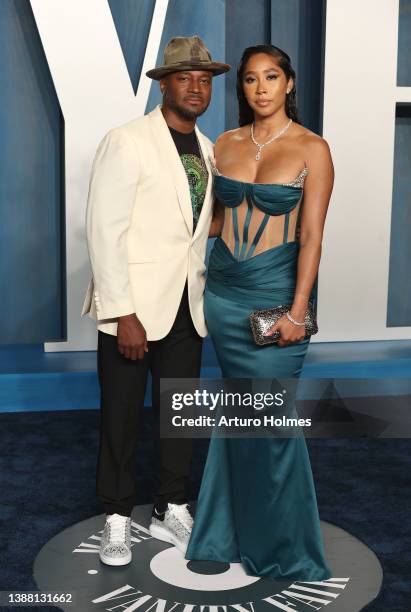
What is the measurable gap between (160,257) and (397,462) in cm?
175

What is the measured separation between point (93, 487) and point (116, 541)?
693mm

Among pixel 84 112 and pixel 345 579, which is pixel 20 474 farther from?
pixel 84 112

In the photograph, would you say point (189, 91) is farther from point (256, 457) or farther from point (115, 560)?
point (115, 560)

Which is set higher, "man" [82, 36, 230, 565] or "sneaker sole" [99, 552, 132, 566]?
"man" [82, 36, 230, 565]

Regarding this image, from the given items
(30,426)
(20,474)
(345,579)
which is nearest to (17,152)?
(30,426)

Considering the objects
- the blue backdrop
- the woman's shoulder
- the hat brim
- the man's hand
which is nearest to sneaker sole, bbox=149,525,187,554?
the man's hand

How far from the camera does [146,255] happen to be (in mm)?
2549

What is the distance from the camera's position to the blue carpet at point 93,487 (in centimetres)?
269

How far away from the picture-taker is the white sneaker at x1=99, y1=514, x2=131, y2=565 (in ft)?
8.64

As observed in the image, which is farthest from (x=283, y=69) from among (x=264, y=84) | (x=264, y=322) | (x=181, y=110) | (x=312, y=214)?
(x=264, y=322)

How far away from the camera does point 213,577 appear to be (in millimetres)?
2570

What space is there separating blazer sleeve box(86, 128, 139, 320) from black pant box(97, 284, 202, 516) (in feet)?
0.62

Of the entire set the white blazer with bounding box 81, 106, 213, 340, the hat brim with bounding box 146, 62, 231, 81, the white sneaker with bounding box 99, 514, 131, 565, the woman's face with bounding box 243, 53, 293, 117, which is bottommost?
the white sneaker with bounding box 99, 514, 131, 565

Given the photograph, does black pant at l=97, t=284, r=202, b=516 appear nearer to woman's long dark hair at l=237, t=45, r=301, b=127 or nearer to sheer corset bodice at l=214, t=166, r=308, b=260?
sheer corset bodice at l=214, t=166, r=308, b=260
